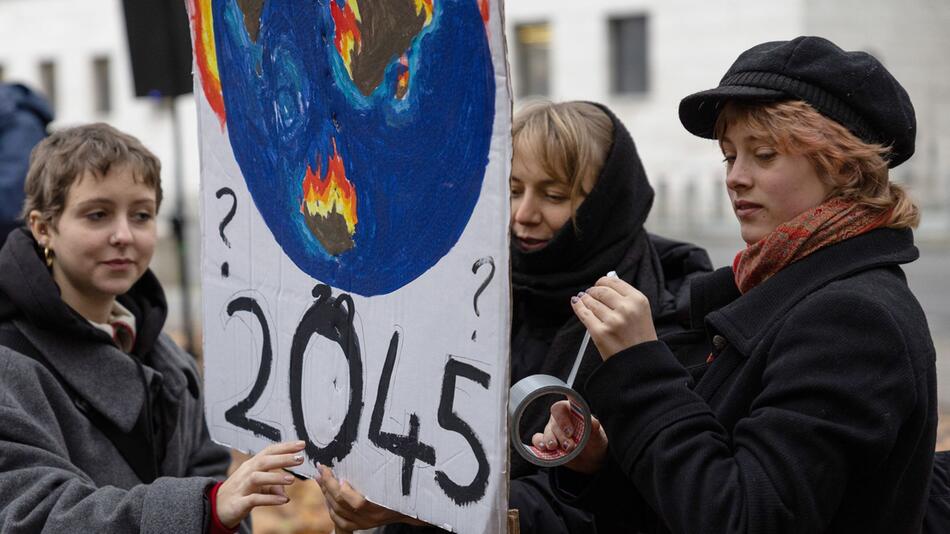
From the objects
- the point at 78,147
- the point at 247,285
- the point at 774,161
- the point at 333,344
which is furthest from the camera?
the point at 78,147

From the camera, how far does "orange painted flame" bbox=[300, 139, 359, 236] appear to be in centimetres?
203

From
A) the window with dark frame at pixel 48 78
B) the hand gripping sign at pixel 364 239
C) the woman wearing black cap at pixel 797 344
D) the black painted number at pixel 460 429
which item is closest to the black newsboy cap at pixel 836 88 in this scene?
the woman wearing black cap at pixel 797 344

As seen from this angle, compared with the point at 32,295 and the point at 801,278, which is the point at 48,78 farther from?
the point at 801,278

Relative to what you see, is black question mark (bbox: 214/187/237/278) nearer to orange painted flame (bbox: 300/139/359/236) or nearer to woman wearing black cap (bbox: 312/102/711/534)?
orange painted flame (bbox: 300/139/359/236)

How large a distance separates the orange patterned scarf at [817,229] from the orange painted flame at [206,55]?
1139 millimetres

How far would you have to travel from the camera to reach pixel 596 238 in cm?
253

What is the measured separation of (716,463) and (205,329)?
1152 mm

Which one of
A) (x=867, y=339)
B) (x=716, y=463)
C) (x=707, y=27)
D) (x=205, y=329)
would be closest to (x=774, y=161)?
(x=867, y=339)

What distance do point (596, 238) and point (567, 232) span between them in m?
0.07

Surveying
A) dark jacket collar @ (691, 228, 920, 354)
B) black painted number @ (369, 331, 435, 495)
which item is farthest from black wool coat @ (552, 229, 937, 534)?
black painted number @ (369, 331, 435, 495)

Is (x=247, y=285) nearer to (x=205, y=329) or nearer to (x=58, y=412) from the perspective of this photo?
(x=205, y=329)

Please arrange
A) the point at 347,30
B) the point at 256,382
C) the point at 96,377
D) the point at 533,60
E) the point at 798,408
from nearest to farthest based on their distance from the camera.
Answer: the point at 798,408 → the point at 347,30 → the point at 256,382 → the point at 96,377 → the point at 533,60

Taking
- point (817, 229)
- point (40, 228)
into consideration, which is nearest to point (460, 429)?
point (817, 229)

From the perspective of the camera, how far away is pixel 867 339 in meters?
1.64
